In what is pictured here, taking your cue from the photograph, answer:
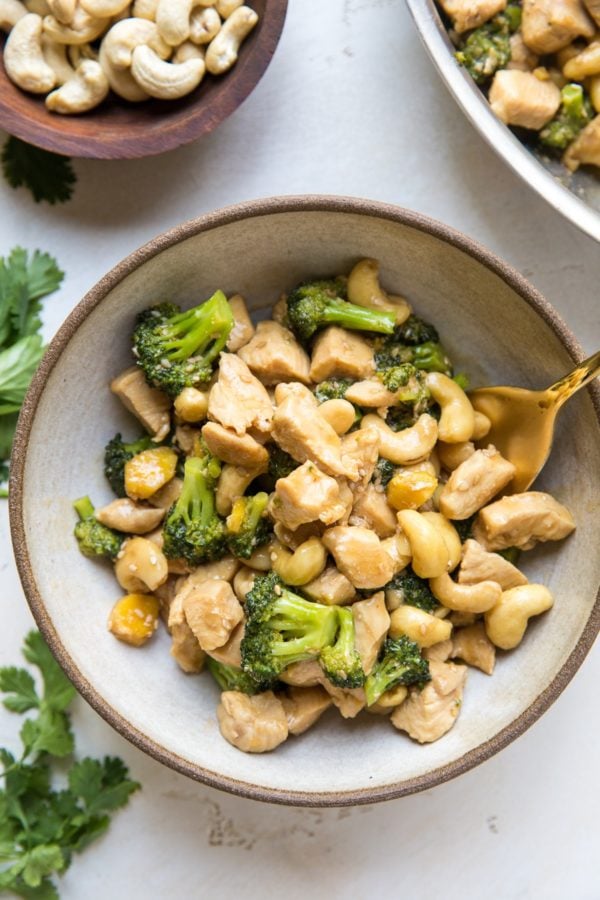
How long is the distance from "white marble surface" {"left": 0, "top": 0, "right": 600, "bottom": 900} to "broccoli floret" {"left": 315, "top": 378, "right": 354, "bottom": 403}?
2.02 feet

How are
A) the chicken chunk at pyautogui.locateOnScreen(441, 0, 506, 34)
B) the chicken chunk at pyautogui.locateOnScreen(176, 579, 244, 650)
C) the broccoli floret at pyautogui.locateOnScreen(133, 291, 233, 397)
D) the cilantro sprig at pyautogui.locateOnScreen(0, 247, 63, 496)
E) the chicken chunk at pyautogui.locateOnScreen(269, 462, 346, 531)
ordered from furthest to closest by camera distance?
the cilantro sprig at pyautogui.locateOnScreen(0, 247, 63, 496) < the chicken chunk at pyautogui.locateOnScreen(441, 0, 506, 34) < the broccoli floret at pyautogui.locateOnScreen(133, 291, 233, 397) < the chicken chunk at pyautogui.locateOnScreen(176, 579, 244, 650) < the chicken chunk at pyautogui.locateOnScreen(269, 462, 346, 531)

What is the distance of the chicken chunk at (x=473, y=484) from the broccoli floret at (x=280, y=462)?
38 cm

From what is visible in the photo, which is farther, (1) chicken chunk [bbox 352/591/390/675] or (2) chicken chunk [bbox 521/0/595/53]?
(2) chicken chunk [bbox 521/0/595/53]

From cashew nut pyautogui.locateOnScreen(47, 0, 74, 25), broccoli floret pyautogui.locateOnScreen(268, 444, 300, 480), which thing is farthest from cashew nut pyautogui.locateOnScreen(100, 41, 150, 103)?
broccoli floret pyautogui.locateOnScreen(268, 444, 300, 480)

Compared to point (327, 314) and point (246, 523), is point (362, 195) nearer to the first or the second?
point (327, 314)

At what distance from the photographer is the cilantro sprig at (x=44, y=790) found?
250 centimetres

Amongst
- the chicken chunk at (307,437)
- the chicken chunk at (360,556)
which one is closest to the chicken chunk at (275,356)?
the chicken chunk at (307,437)

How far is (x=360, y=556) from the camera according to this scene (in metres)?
2.01

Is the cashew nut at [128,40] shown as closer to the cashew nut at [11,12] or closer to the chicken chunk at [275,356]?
the cashew nut at [11,12]

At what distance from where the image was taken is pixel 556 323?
2.11 metres

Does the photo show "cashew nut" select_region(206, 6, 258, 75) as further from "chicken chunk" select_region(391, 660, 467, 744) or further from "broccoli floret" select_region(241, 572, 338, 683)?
"chicken chunk" select_region(391, 660, 467, 744)

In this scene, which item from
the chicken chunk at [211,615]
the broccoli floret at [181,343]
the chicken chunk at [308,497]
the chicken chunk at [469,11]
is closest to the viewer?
the chicken chunk at [308,497]

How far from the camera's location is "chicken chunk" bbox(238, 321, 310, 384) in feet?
7.24

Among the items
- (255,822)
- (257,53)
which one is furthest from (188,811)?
(257,53)
